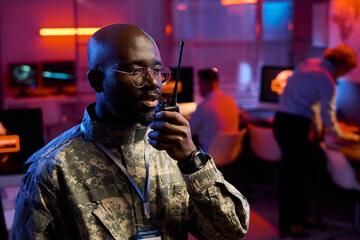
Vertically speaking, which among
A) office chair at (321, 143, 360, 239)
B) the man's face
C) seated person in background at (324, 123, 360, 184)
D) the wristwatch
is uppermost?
the man's face

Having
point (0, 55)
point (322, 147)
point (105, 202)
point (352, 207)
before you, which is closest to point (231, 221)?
point (105, 202)

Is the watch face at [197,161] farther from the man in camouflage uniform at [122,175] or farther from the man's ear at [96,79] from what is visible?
the man's ear at [96,79]

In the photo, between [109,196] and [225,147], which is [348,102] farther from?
[109,196]

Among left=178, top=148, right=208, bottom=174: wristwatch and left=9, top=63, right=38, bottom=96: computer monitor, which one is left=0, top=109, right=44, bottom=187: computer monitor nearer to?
left=178, top=148, right=208, bottom=174: wristwatch

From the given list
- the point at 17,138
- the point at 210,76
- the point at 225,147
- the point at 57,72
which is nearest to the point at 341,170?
the point at 225,147

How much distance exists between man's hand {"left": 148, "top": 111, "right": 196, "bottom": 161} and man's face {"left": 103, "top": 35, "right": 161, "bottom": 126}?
110mm

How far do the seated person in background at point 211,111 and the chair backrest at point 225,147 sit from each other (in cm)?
6

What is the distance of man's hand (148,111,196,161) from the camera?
0.97 meters

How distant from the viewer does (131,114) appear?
1.09m

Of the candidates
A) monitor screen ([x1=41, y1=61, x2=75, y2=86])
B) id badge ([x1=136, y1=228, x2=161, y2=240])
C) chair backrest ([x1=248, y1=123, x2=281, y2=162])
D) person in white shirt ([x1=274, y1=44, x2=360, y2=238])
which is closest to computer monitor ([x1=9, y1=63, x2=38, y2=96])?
monitor screen ([x1=41, y1=61, x2=75, y2=86])

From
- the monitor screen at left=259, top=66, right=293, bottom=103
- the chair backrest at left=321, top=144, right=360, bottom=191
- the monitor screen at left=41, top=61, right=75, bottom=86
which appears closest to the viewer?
the chair backrest at left=321, top=144, right=360, bottom=191

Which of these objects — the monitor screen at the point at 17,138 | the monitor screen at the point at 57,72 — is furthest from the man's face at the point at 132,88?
the monitor screen at the point at 57,72

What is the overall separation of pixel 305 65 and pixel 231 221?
9.94 ft

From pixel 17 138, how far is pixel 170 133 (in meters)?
1.66
